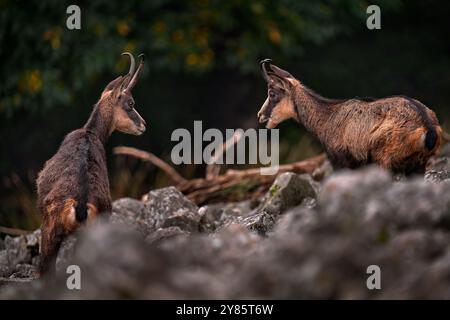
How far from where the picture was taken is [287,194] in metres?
8.50

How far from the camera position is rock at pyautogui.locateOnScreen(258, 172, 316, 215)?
8406 millimetres

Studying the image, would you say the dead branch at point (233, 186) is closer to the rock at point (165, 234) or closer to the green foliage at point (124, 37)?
the rock at point (165, 234)

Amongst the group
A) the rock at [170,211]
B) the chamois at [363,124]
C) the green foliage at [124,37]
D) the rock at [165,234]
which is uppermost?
the green foliage at [124,37]

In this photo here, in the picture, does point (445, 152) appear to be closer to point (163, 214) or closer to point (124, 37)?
point (163, 214)

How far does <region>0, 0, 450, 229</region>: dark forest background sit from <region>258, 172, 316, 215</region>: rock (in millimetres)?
3387

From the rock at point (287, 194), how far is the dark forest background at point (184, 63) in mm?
3387

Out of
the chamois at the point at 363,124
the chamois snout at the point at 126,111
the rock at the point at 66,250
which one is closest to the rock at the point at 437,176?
the chamois at the point at 363,124

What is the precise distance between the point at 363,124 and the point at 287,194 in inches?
39.3

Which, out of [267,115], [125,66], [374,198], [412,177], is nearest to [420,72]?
[125,66]

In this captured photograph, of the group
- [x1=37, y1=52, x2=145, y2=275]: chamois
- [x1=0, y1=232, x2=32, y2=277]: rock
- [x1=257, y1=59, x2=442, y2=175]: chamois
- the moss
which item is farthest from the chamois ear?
[x1=0, y1=232, x2=32, y2=277]: rock

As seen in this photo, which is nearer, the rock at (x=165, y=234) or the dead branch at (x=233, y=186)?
the rock at (x=165, y=234)

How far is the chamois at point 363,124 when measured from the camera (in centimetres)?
765
